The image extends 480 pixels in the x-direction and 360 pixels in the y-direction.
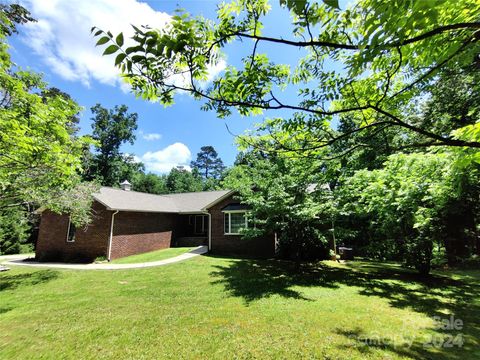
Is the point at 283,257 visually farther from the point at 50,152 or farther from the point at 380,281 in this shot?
the point at 50,152

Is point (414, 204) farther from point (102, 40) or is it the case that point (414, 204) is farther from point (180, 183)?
point (180, 183)

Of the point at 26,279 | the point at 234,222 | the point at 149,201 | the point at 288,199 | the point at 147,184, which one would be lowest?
the point at 26,279

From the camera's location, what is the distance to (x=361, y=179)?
877 centimetres

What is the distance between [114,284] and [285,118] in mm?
10160

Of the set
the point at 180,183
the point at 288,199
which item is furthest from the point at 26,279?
the point at 180,183

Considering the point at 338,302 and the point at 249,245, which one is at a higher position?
the point at 249,245

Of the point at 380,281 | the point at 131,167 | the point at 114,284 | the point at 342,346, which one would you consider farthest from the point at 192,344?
the point at 131,167

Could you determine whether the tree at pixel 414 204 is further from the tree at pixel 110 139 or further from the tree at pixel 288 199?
the tree at pixel 110 139

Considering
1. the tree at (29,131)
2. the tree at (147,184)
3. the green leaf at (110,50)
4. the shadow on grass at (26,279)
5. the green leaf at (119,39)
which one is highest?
the tree at (147,184)

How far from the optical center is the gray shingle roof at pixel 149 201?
16172 millimetres

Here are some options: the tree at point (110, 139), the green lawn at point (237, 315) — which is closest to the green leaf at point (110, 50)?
the green lawn at point (237, 315)

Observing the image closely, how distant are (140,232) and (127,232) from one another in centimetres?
124

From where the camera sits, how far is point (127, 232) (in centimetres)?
1661

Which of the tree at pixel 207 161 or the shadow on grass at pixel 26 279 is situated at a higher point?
the tree at pixel 207 161
